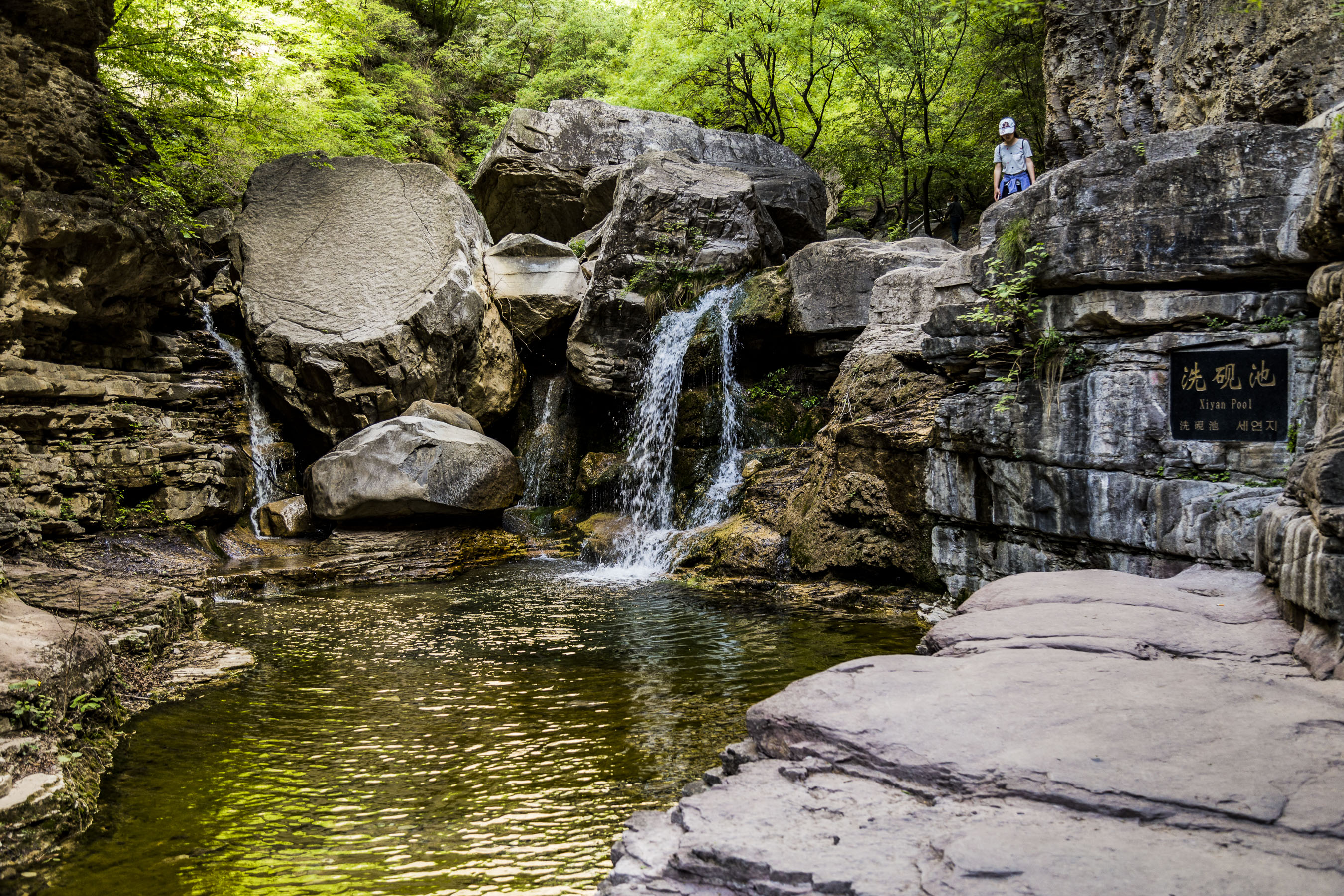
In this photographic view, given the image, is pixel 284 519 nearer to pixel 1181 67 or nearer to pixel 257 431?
pixel 257 431

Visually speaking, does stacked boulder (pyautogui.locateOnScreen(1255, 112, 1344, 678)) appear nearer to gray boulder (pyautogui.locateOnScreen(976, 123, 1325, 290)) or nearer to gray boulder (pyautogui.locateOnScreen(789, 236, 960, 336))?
gray boulder (pyautogui.locateOnScreen(976, 123, 1325, 290))

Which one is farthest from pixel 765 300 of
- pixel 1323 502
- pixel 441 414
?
pixel 1323 502

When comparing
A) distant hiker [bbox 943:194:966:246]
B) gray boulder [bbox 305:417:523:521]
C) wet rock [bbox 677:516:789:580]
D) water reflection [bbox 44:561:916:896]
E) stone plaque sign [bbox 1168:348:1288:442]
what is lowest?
water reflection [bbox 44:561:916:896]

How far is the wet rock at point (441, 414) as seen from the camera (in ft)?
43.8

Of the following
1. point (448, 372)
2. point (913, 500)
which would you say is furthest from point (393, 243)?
point (913, 500)

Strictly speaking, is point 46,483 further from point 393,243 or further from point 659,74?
point 659,74

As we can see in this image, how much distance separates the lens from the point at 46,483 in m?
9.65

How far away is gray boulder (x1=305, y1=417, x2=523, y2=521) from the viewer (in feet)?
39.3

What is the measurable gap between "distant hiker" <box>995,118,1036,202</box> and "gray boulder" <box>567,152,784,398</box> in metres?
4.83

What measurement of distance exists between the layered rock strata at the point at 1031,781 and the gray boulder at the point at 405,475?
9.14 meters

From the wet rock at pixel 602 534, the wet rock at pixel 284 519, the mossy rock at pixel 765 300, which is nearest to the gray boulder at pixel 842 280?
the mossy rock at pixel 765 300

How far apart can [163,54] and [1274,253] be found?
1511 cm

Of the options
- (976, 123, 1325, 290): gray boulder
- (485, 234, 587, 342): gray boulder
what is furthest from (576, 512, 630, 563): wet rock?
(976, 123, 1325, 290): gray boulder

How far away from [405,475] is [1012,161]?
9.25 meters
